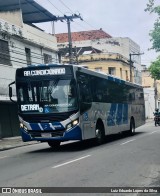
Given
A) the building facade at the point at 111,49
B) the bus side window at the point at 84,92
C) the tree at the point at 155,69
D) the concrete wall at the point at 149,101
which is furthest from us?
the concrete wall at the point at 149,101

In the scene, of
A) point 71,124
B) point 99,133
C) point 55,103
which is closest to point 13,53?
point 99,133

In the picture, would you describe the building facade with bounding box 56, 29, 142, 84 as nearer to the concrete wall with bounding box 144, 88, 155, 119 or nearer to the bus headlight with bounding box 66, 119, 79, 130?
the concrete wall with bounding box 144, 88, 155, 119

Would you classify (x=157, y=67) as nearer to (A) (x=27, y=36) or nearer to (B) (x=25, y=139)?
(A) (x=27, y=36)

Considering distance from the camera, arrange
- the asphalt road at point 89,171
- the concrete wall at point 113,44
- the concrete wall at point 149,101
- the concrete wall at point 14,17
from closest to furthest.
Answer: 1. the asphalt road at point 89,171
2. the concrete wall at point 14,17
3. the concrete wall at point 113,44
4. the concrete wall at point 149,101

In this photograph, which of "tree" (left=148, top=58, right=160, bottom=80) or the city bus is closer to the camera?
the city bus

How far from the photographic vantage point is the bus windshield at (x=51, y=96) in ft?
47.1

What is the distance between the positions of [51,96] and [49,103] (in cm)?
28

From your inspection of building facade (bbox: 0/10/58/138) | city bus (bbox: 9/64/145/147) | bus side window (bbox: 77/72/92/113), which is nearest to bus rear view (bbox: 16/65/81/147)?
city bus (bbox: 9/64/145/147)

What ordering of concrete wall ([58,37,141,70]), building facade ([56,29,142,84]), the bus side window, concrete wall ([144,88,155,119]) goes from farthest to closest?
1. concrete wall ([144,88,155,119])
2. concrete wall ([58,37,141,70])
3. building facade ([56,29,142,84])
4. the bus side window

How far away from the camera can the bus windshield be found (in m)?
14.4

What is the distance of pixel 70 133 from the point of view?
47.1ft

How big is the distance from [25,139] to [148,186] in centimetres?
803

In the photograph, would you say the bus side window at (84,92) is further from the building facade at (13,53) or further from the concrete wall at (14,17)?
the concrete wall at (14,17)

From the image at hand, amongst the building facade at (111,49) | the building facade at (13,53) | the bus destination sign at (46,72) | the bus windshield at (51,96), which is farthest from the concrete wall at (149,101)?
the bus windshield at (51,96)
